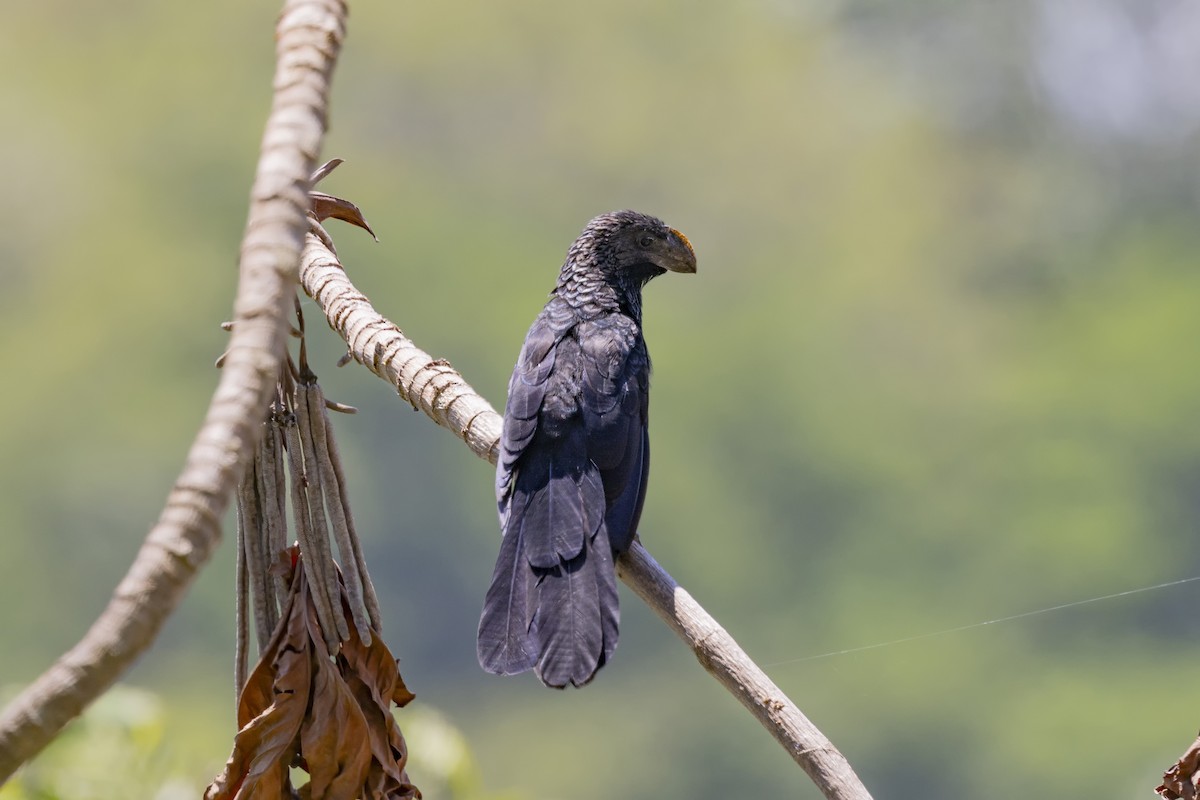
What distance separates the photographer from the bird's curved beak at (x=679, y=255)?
2898mm

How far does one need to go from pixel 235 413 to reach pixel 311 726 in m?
0.73

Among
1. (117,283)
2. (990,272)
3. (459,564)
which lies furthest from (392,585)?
(990,272)

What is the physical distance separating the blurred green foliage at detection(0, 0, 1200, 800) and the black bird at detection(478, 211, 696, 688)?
9.78m

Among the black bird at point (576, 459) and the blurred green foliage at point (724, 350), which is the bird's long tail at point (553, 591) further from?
the blurred green foliage at point (724, 350)

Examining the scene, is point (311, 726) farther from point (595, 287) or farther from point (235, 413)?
point (595, 287)

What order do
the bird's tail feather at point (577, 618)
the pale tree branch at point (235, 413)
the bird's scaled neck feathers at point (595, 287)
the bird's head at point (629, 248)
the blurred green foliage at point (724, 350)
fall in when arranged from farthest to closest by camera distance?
the blurred green foliage at point (724, 350) < the bird's head at point (629, 248) < the bird's scaled neck feathers at point (595, 287) < the bird's tail feather at point (577, 618) < the pale tree branch at point (235, 413)

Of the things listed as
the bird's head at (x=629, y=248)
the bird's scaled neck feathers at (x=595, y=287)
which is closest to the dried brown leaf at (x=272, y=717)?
the bird's scaled neck feathers at (x=595, y=287)

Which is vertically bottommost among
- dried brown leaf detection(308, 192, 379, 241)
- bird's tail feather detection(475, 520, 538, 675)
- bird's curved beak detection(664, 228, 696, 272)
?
bird's tail feather detection(475, 520, 538, 675)

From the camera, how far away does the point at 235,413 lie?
97 cm

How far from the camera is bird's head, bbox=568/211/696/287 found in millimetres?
2896

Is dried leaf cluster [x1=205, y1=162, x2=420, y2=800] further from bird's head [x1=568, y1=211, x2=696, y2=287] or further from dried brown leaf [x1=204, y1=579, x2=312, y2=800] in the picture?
bird's head [x1=568, y1=211, x2=696, y2=287]

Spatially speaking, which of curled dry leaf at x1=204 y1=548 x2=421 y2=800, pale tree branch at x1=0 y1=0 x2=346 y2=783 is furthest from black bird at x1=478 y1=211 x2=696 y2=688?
pale tree branch at x1=0 y1=0 x2=346 y2=783

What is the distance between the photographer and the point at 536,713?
45.0 feet

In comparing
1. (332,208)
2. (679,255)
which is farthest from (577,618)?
(679,255)
